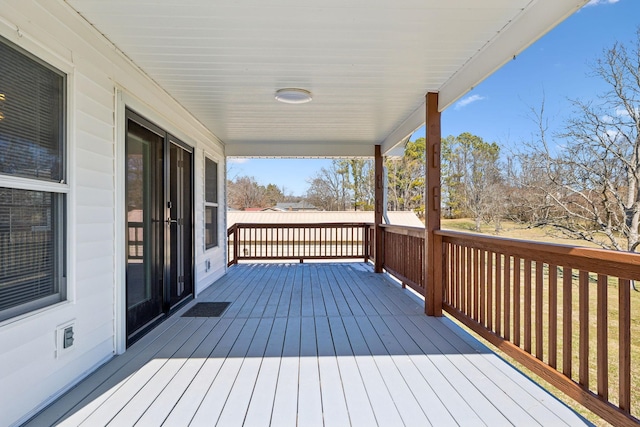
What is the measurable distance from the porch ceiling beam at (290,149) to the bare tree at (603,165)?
528cm

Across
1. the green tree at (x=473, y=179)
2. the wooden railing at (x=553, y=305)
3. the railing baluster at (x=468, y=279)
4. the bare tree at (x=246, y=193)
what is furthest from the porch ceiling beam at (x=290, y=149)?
the bare tree at (x=246, y=193)

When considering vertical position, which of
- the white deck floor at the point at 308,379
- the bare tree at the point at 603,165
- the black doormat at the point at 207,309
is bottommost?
the black doormat at the point at 207,309

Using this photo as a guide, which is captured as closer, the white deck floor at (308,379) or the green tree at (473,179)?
the white deck floor at (308,379)

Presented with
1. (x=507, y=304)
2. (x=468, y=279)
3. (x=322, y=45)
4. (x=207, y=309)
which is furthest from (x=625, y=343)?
(x=207, y=309)

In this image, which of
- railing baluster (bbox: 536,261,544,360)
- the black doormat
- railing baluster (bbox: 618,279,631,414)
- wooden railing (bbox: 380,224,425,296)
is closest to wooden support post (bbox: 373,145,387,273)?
wooden railing (bbox: 380,224,425,296)

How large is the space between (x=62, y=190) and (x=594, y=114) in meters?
9.68

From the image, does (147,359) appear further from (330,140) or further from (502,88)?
(502,88)

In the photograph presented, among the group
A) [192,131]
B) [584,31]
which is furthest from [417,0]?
[584,31]

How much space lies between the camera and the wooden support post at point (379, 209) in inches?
243

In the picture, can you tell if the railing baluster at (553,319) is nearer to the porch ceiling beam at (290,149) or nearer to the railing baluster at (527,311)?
the railing baluster at (527,311)

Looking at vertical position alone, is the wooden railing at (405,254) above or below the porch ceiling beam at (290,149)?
below

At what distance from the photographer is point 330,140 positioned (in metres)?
5.98

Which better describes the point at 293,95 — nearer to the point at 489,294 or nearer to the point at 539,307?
the point at 489,294

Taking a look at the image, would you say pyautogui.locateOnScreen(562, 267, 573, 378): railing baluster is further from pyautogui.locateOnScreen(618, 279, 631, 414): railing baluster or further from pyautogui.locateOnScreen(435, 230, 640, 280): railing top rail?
pyautogui.locateOnScreen(618, 279, 631, 414): railing baluster
